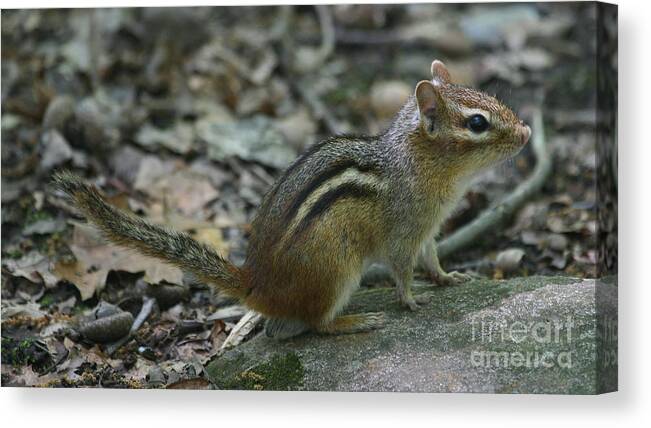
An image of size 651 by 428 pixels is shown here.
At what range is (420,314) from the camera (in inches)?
216

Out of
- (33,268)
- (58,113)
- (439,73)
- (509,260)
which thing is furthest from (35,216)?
(509,260)

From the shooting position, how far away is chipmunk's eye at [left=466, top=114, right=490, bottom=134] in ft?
17.3

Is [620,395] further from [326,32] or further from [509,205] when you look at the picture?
[326,32]

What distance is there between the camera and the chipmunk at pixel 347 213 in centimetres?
528

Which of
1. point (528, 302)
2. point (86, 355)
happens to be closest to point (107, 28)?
point (86, 355)

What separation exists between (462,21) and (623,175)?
4050 millimetres

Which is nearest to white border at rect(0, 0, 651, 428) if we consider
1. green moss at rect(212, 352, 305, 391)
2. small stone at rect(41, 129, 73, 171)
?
green moss at rect(212, 352, 305, 391)

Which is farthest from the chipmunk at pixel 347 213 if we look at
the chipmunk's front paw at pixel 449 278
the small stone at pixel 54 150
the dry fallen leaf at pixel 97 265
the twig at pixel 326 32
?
the twig at pixel 326 32

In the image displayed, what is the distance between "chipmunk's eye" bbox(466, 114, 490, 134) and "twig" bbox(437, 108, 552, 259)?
1.59 m

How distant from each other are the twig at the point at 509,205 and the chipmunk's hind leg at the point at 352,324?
4.50ft

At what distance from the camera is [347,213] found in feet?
17.4

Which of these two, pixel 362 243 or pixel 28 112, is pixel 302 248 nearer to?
pixel 362 243

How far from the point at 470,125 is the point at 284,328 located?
161 cm

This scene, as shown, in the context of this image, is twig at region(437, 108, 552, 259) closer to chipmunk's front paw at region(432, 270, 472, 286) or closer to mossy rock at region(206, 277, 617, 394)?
chipmunk's front paw at region(432, 270, 472, 286)
